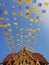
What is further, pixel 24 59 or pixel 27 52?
pixel 24 59

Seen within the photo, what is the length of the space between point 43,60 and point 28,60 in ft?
3.48

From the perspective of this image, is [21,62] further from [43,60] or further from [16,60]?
[43,60]

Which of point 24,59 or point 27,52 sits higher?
point 27,52

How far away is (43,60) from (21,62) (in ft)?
4.88

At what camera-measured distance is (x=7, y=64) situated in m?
16.1

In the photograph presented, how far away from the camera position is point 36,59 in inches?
632

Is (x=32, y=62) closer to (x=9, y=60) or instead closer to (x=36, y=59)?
(x=36, y=59)

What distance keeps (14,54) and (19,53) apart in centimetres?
37

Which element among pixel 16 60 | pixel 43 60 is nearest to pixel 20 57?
pixel 16 60

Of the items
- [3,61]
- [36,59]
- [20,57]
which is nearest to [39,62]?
[36,59]

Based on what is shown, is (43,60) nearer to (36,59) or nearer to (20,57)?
(36,59)

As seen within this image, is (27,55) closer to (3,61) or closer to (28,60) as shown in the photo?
(28,60)

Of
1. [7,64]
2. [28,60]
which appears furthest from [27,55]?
[7,64]

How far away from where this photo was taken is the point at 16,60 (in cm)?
1630
